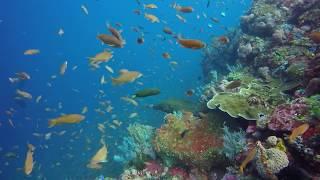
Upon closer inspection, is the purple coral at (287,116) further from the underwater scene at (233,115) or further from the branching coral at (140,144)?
the branching coral at (140,144)

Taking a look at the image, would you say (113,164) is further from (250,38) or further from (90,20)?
(90,20)

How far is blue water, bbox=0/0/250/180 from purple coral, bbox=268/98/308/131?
8.83m

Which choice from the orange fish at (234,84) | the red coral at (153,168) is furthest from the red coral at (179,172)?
the orange fish at (234,84)

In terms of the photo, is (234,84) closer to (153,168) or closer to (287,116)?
(287,116)

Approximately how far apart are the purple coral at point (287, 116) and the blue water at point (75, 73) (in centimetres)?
883

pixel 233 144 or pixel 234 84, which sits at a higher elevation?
pixel 234 84

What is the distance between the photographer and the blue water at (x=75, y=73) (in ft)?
84.0

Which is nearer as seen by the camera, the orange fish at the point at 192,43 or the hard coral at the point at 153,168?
the orange fish at the point at 192,43

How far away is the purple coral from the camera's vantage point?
552 centimetres

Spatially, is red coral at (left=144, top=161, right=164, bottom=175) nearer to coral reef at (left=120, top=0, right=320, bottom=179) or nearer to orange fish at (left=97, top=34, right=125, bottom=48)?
coral reef at (left=120, top=0, right=320, bottom=179)

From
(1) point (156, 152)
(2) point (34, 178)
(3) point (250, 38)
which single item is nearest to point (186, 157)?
(1) point (156, 152)

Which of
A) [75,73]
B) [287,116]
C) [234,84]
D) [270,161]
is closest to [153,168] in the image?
[234,84]

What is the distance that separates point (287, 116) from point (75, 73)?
249 feet

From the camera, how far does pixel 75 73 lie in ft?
258
